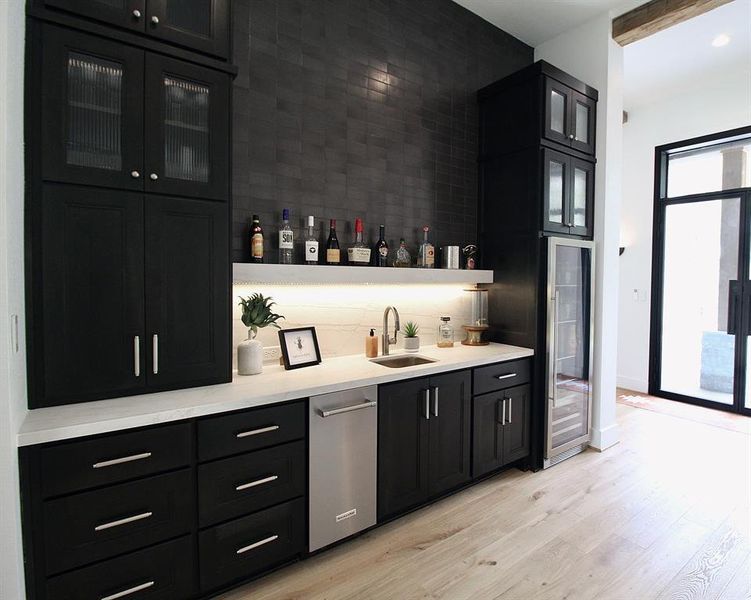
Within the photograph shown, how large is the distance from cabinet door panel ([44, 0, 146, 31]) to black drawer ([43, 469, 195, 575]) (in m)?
1.81

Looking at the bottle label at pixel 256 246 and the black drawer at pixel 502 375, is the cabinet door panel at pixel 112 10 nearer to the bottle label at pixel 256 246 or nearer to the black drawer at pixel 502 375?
the bottle label at pixel 256 246

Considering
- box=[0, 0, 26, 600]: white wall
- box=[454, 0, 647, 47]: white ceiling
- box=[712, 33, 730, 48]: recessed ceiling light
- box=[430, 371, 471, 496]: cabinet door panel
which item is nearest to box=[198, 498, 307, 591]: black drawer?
box=[0, 0, 26, 600]: white wall

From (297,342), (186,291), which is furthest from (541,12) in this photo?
(186,291)

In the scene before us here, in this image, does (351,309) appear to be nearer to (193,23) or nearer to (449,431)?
(449,431)

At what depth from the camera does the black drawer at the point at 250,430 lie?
171 cm

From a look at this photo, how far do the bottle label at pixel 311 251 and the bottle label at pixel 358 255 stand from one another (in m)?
0.27

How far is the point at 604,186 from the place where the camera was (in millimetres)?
3354

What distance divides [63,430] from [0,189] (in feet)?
2.61

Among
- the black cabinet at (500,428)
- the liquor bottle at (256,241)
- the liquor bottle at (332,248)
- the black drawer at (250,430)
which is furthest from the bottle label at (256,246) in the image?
the black cabinet at (500,428)

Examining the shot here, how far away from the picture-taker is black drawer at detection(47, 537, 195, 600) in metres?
1.46

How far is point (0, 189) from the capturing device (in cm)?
122

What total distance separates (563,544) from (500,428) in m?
0.78

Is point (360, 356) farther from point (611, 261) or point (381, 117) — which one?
point (611, 261)

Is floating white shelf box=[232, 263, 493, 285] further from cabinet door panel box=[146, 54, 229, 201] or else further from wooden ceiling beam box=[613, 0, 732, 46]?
wooden ceiling beam box=[613, 0, 732, 46]
